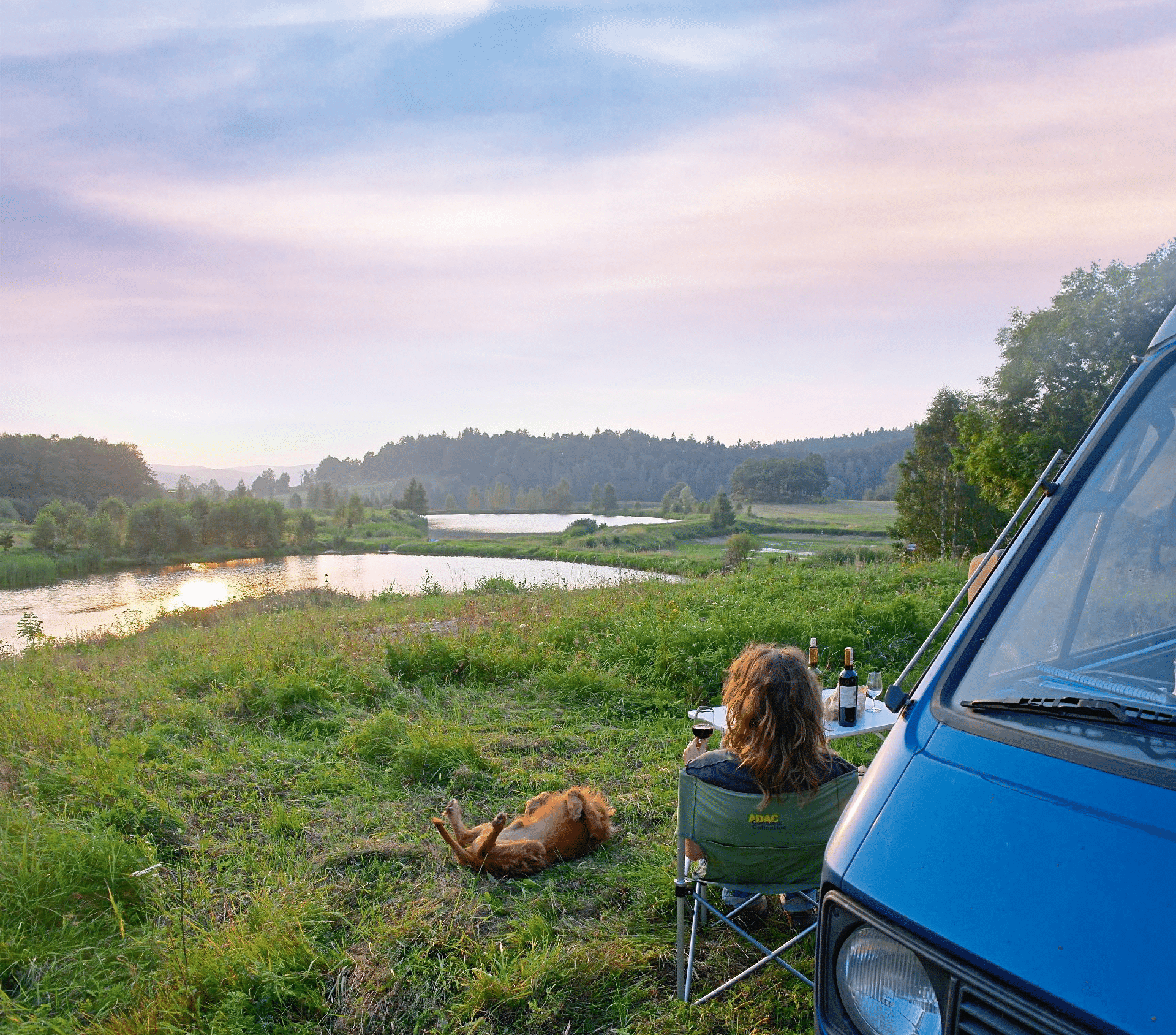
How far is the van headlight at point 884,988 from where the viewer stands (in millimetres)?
1303

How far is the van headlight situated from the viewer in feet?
4.27

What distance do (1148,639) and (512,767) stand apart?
4.09 meters

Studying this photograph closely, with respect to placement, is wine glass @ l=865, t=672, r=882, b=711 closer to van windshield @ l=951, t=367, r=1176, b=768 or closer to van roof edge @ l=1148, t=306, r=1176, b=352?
van windshield @ l=951, t=367, r=1176, b=768

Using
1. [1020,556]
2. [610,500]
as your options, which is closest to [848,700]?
[1020,556]

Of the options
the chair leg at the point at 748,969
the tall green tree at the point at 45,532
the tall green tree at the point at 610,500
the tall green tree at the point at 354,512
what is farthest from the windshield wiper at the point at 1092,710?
the tall green tree at the point at 610,500

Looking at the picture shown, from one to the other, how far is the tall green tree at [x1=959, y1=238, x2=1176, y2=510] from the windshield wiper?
2596 cm

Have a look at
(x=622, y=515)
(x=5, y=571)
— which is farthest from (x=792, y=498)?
(x=5, y=571)

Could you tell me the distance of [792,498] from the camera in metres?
91.3

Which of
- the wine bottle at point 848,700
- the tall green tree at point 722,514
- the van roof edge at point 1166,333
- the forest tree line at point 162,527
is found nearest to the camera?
the van roof edge at point 1166,333

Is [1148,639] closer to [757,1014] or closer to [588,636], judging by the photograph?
[757,1014]

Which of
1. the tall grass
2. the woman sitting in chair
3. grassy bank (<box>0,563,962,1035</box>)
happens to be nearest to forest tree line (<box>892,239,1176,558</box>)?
grassy bank (<box>0,563,962,1035</box>)

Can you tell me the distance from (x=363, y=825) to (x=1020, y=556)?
3.84 metres

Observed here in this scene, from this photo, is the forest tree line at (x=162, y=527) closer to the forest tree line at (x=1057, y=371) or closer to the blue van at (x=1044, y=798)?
the forest tree line at (x=1057, y=371)

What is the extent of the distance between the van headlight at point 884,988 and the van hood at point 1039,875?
0.09 m
